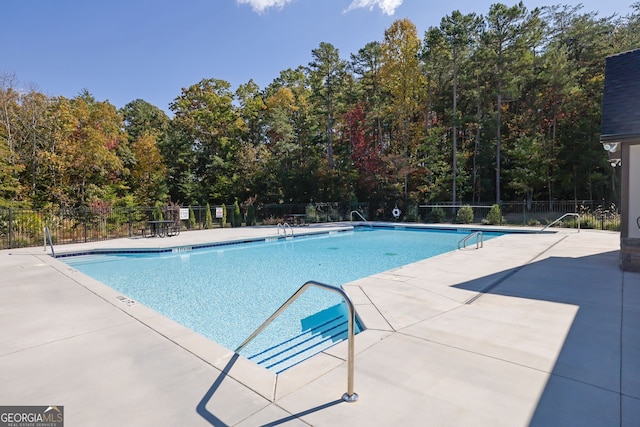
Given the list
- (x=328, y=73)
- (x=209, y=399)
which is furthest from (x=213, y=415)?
(x=328, y=73)

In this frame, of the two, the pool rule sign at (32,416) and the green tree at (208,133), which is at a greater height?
the green tree at (208,133)

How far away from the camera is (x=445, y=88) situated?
21.9 m

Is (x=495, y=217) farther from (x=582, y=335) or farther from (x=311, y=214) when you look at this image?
(x=582, y=335)

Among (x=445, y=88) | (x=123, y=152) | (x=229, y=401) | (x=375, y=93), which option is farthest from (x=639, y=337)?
(x=123, y=152)

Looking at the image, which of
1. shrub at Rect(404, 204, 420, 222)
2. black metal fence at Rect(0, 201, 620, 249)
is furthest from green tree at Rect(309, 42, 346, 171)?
shrub at Rect(404, 204, 420, 222)

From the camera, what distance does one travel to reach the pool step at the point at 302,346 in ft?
12.1

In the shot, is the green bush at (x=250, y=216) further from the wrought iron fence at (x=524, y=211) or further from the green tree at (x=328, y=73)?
the wrought iron fence at (x=524, y=211)

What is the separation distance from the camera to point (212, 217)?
59.4 ft

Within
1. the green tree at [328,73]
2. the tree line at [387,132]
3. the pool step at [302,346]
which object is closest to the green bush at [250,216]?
the tree line at [387,132]

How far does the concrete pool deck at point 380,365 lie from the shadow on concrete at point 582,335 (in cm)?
1

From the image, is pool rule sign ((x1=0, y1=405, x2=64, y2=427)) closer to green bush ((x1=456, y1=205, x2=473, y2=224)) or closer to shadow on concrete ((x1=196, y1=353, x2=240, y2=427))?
shadow on concrete ((x1=196, y1=353, x2=240, y2=427))

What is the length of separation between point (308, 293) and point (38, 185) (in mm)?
16674

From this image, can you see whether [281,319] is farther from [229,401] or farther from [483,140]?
[483,140]

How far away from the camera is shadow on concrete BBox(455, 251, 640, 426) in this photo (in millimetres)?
2131
